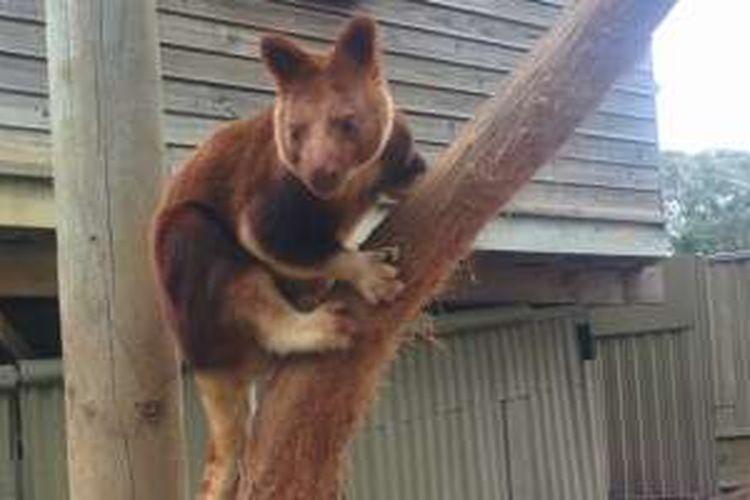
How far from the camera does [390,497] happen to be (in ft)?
32.5

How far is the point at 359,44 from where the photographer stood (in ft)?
11.0

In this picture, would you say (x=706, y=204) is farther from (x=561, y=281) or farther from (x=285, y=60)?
(x=285, y=60)

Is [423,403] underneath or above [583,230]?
underneath

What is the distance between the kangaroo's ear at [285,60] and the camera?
3328 mm

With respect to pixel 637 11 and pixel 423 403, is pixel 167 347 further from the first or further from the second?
pixel 423 403

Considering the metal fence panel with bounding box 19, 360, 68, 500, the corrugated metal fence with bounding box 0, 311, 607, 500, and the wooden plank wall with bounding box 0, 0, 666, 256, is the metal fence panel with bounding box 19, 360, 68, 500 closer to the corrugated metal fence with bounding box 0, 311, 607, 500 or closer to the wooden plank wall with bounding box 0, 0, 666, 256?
the corrugated metal fence with bounding box 0, 311, 607, 500

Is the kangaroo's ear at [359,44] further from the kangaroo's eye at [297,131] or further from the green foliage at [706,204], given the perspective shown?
the green foliage at [706,204]

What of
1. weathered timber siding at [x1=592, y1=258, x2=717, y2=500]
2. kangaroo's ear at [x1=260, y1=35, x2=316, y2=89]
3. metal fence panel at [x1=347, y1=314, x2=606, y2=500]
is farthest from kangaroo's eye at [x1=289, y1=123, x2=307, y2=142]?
weathered timber siding at [x1=592, y1=258, x2=717, y2=500]

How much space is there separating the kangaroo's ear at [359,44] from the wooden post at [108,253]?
1.37ft

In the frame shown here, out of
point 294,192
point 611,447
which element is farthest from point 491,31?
point 294,192

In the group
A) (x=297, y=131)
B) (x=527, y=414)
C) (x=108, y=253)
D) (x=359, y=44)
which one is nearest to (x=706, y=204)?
(x=527, y=414)

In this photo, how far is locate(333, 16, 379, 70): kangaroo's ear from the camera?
10.8ft

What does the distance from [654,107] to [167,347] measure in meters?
8.77

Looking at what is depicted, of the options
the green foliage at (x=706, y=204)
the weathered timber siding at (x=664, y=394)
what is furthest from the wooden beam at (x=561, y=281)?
the green foliage at (x=706, y=204)
